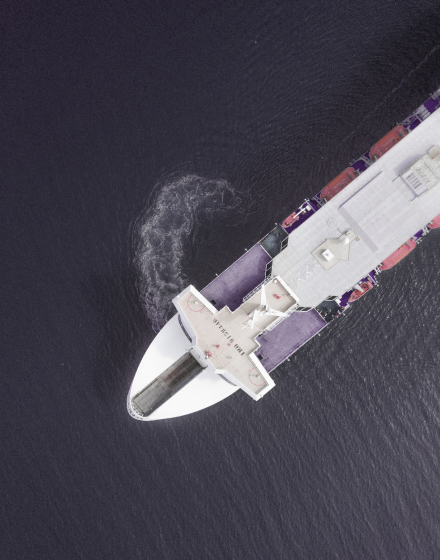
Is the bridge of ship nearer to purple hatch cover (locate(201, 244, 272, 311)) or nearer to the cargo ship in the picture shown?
the cargo ship

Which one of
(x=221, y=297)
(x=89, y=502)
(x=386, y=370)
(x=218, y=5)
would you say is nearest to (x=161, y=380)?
(x=221, y=297)

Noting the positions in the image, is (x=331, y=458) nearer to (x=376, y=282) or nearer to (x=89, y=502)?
(x=376, y=282)

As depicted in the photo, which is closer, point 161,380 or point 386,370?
point 161,380

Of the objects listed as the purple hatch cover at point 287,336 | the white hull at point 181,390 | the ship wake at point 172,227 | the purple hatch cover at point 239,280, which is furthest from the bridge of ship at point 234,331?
the ship wake at point 172,227

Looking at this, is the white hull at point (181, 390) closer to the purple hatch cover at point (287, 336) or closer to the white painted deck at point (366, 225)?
the purple hatch cover at point (287, 336)

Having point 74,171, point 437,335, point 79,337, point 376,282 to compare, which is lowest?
point 437,335

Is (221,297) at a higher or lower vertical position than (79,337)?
lower

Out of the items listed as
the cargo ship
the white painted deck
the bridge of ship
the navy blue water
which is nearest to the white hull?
the cargo ship

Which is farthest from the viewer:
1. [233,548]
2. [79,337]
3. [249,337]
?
[79,337]
